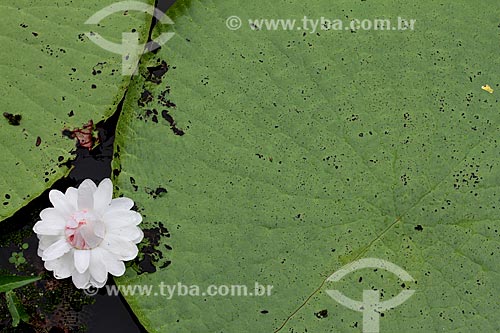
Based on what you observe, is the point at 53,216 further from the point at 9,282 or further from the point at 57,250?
the point at 9,282

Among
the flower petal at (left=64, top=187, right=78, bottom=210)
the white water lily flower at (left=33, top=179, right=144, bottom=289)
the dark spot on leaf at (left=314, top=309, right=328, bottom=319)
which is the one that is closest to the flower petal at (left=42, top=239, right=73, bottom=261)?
the white water lily flower at (left=33, top=179, right=144, bottom=289)

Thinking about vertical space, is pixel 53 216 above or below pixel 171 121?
below

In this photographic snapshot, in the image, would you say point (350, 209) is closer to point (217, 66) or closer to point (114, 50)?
point (217, 66)

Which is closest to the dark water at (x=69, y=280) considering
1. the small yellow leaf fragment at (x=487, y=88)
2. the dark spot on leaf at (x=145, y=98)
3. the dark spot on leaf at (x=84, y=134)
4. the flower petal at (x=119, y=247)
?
the dark spot on leaf at (x=84, y=134)

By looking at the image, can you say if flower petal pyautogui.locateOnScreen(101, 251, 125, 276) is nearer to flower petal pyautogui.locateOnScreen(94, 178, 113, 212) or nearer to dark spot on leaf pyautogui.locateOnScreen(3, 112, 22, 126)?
flower petal pyautogui.locateOnScreen(94, 178, 113, 212)

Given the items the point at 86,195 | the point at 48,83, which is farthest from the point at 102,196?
the point at 48,83

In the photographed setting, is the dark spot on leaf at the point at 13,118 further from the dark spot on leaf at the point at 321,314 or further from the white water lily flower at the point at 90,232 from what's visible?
the dark spot on leaf at the point at 321,314
